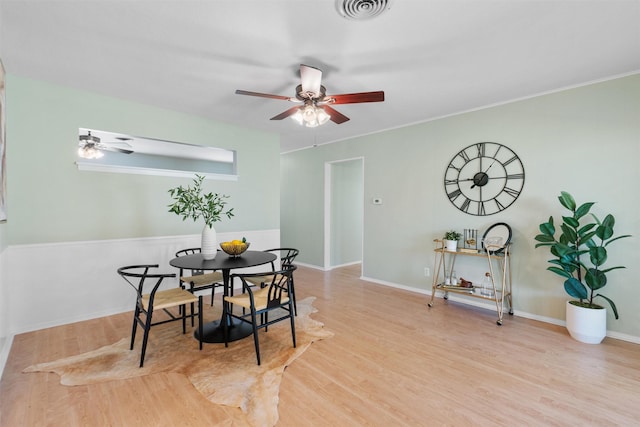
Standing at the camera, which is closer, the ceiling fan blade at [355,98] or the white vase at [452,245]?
the ceiling fan blade at [355,98]

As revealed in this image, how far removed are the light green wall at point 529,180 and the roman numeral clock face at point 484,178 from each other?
0.28ft

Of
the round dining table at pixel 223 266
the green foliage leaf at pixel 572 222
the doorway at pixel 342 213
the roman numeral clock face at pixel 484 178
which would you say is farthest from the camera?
the doorway at pixel 342 213

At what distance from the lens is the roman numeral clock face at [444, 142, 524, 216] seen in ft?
11.4

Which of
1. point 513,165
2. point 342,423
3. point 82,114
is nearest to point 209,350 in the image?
point 342,423

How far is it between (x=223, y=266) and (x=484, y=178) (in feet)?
10.8

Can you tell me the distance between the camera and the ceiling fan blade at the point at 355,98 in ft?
7.69

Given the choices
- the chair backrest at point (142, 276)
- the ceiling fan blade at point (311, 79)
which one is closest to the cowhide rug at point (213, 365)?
the chair backrest at point (142, 276)

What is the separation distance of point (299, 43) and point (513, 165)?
285 centimetres

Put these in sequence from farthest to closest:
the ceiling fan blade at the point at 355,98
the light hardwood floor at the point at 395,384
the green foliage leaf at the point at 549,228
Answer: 1. the green foliage leaf at the point at 549,228
2. the ceiling fan blade at the point at 355,98
3. the light hardwood floor at the point at 395,384

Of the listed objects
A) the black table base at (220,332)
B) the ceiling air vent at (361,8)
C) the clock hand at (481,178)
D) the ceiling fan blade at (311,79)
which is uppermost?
the ceiling air vent at (361,8)

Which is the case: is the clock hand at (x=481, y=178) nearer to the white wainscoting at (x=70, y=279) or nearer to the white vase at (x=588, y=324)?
the white vase at (x=588, y=324)

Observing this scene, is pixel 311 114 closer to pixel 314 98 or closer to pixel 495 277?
pixel 314 98

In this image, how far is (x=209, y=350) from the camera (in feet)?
8.38

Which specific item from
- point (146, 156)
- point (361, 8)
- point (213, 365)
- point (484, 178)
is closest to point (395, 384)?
point (213, 365)
